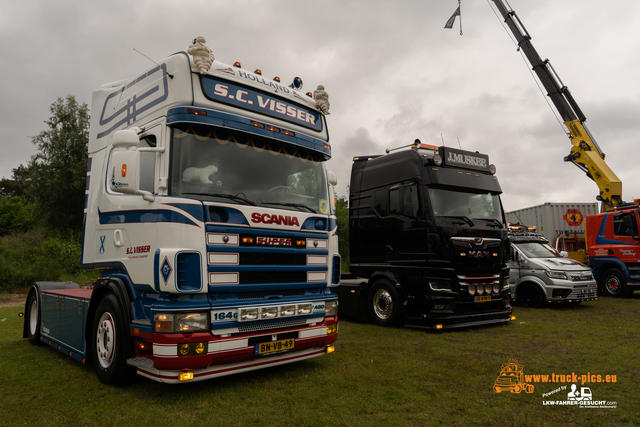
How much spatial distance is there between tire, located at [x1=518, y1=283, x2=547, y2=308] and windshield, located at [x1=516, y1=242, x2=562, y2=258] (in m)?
0.84

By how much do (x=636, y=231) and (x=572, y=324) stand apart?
636 cm

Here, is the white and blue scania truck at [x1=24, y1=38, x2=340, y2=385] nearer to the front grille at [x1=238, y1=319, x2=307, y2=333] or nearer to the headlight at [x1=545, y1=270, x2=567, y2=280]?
the front grille at [x1=238, y1=319, x2=307, y2=333]

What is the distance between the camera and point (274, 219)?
15.4 ft

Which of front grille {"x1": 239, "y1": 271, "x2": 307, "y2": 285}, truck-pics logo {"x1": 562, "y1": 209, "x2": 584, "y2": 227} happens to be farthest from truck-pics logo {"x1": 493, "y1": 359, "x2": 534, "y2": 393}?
truck-pics logo {"x1": 562, "y1": 209, "x2": 584, "y2": 227}

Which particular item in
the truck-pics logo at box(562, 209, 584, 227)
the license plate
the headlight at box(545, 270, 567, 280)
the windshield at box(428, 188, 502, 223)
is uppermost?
the truck-pics logo at box(562, 209, 584, 227)

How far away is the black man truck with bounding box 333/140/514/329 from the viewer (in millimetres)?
7656

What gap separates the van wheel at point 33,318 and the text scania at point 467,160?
7.86 m

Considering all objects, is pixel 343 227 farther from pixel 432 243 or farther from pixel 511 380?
pixel 511 380

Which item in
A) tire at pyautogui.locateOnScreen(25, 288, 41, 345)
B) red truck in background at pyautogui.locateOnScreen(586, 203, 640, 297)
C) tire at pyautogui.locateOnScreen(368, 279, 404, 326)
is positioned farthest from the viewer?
red truck in background at pyautogui.locateOnScreen(586, 203, 640, 297)

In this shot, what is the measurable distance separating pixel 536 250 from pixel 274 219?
938cm

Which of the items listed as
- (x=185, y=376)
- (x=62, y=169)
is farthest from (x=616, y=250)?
(x=62, y=169)

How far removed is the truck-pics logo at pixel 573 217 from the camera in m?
16.8

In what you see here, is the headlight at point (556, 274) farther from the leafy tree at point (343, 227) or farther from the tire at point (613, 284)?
the leafy tree at point (343, 227)

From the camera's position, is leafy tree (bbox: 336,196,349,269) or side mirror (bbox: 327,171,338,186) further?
leafy tree (bbox: 336,196,349,269)
